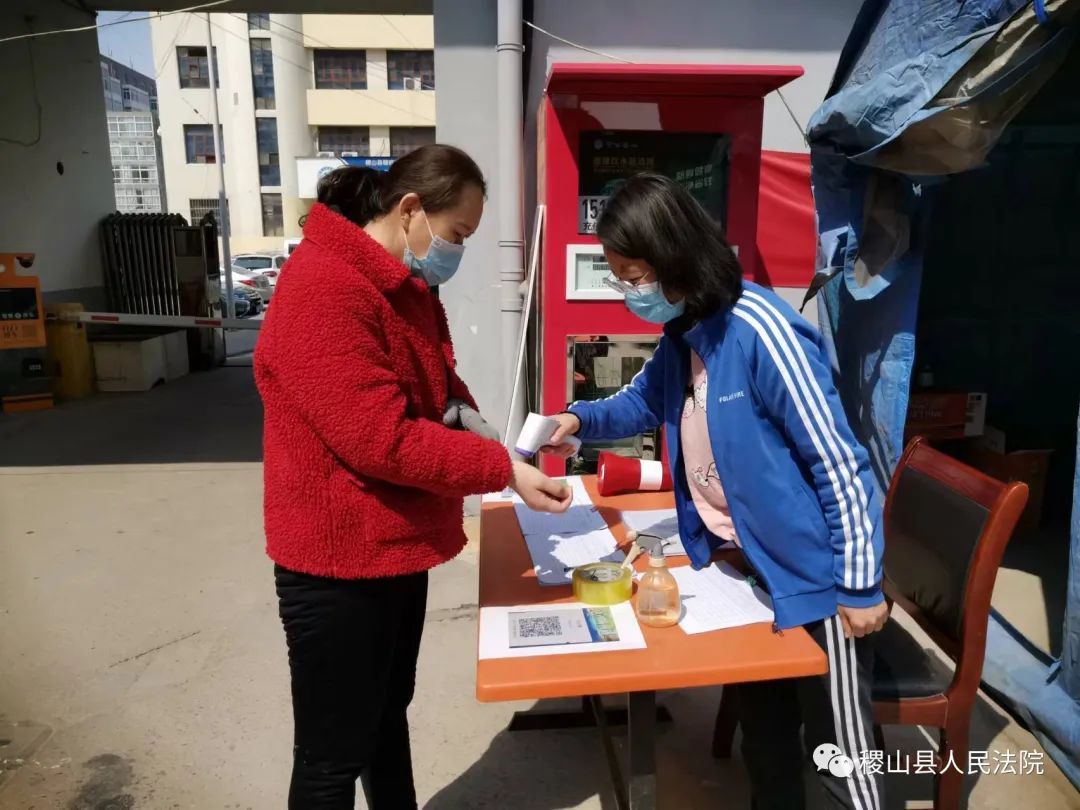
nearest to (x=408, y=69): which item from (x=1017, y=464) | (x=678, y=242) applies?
(x=1017, y=464)

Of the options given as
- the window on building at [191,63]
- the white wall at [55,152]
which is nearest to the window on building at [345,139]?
the window on building at [191,63]

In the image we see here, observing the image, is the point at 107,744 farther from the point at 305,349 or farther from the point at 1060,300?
the point at 1060,300

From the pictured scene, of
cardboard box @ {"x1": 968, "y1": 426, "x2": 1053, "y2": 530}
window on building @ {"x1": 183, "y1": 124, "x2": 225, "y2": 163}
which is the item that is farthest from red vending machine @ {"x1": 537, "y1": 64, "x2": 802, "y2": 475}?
window on building @ {"x1": 183, "y1": 124, "x2": 225, "y2": 163}

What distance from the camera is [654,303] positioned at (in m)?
1.58

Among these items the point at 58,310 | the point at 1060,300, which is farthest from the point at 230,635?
the point at 58,310

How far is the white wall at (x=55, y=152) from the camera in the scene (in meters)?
7.22

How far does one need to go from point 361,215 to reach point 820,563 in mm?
1128

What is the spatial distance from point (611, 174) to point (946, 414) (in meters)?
2.40

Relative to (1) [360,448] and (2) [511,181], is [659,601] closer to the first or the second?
(1) [360,448]

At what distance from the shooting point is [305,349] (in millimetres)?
1271

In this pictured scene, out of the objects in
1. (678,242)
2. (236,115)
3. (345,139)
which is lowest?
(678,242)

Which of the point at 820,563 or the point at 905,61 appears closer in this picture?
the point at 820,563

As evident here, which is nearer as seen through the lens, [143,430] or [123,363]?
[143,430]

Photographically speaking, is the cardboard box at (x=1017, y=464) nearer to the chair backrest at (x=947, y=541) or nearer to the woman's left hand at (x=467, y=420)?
the chair backrest at (x=947, y=541)
